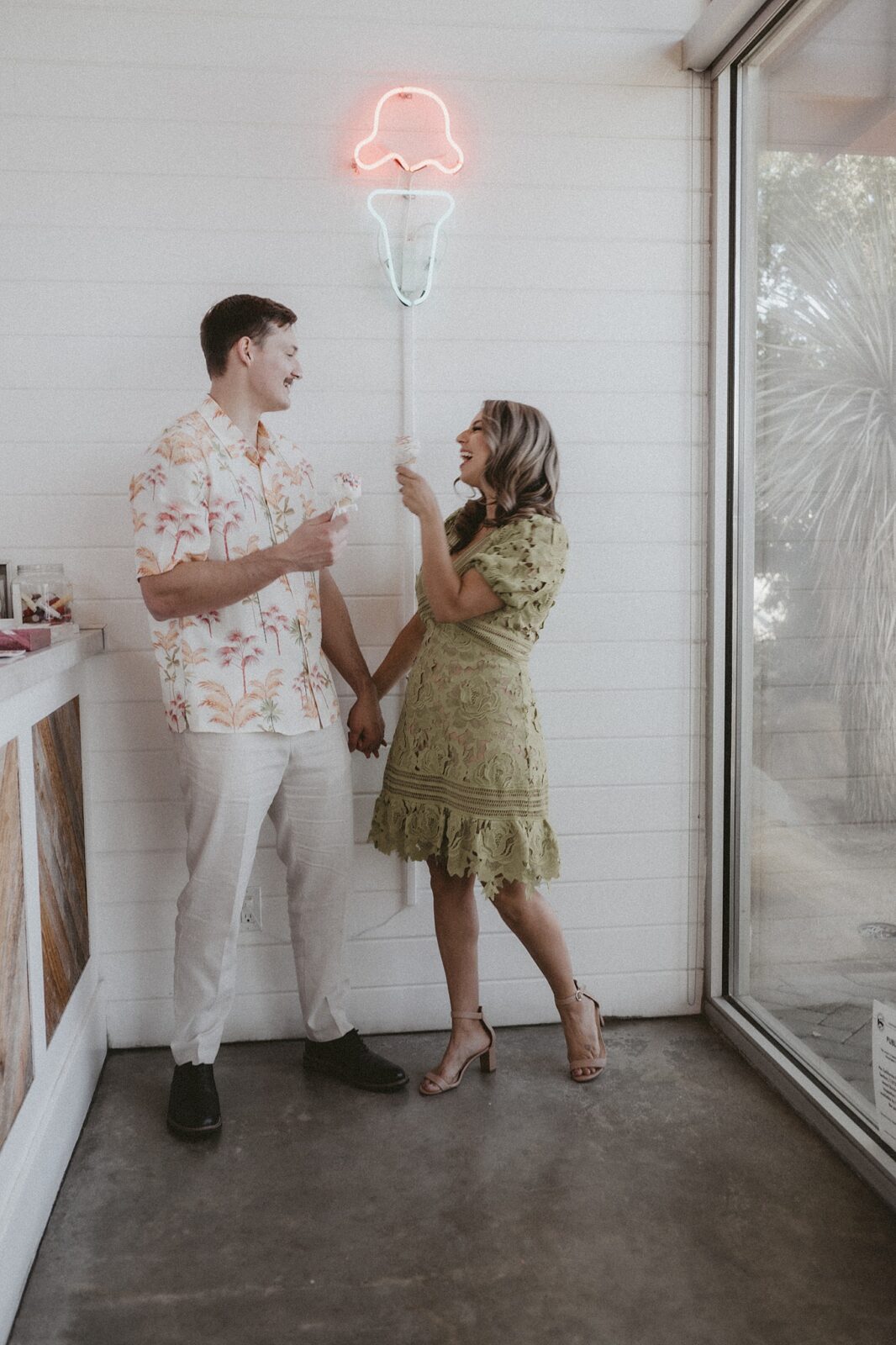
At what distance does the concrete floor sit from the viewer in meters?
1.97

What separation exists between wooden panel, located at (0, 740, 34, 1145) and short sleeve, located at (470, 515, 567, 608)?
1.13 metres

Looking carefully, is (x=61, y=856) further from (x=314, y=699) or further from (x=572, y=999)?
(x=572, y=999)

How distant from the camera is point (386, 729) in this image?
10.2 ft

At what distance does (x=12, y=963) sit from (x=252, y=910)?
1.06 metres

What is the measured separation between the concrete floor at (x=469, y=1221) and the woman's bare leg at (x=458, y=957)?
0.32 ft

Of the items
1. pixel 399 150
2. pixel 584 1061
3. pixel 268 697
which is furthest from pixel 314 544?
pixel 584 1061

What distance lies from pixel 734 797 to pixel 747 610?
22.1 inches

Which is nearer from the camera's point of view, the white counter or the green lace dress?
the white counter

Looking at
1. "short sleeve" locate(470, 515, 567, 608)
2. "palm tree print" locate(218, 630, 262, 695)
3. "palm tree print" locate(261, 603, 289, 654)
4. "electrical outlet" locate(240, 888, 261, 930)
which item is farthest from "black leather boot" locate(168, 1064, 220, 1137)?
"short sleeve" locate(470, 515, 567, 608)

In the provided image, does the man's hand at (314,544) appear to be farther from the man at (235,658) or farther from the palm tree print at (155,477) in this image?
the palm tree print at (155,477)

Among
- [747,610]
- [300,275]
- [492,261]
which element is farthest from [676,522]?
[300,275]

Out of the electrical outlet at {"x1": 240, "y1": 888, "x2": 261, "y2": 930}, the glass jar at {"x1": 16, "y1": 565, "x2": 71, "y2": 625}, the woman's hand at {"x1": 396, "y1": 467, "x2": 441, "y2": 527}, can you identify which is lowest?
the electrical outlet at {"x1": 240, "y1": 888, "x2": 261, "y2": 930}

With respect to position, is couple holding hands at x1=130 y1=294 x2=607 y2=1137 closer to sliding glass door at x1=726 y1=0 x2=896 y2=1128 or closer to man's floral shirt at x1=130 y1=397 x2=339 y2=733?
man's floral shirt at x1=130 y1=397 x2=339 y2=733

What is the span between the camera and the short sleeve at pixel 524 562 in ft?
8.48
